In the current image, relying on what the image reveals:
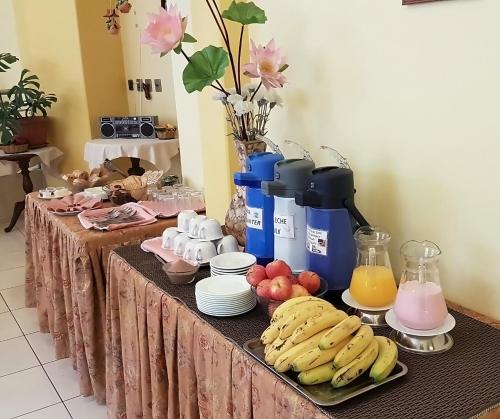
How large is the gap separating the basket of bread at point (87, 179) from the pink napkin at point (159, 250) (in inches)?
44.3

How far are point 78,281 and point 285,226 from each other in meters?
1.03

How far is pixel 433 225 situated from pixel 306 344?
1.71 feet

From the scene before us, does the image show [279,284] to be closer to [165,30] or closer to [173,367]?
[173,367]

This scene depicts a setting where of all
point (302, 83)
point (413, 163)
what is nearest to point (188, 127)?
point (302, 83)

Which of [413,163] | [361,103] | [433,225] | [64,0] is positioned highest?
[64,0]

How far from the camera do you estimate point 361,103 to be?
1.40 metres

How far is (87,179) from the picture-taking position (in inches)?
109

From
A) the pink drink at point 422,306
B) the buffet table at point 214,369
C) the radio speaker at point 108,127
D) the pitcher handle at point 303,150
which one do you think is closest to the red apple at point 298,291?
the buffet table at point 214,369

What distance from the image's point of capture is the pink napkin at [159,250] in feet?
5.16

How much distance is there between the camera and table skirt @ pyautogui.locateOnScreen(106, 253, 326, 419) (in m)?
1.01

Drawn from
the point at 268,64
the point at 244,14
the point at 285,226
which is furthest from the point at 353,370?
the point at 244,14

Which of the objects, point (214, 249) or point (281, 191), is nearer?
point (281, 191)

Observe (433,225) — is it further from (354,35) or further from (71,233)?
(71,233)

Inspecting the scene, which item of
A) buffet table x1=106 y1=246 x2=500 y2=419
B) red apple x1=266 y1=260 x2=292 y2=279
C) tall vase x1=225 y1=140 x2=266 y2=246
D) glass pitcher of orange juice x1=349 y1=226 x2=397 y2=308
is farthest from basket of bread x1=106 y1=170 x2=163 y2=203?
glass pitcher of orange juice x1=349 y1=226 x2=397 y2=308
